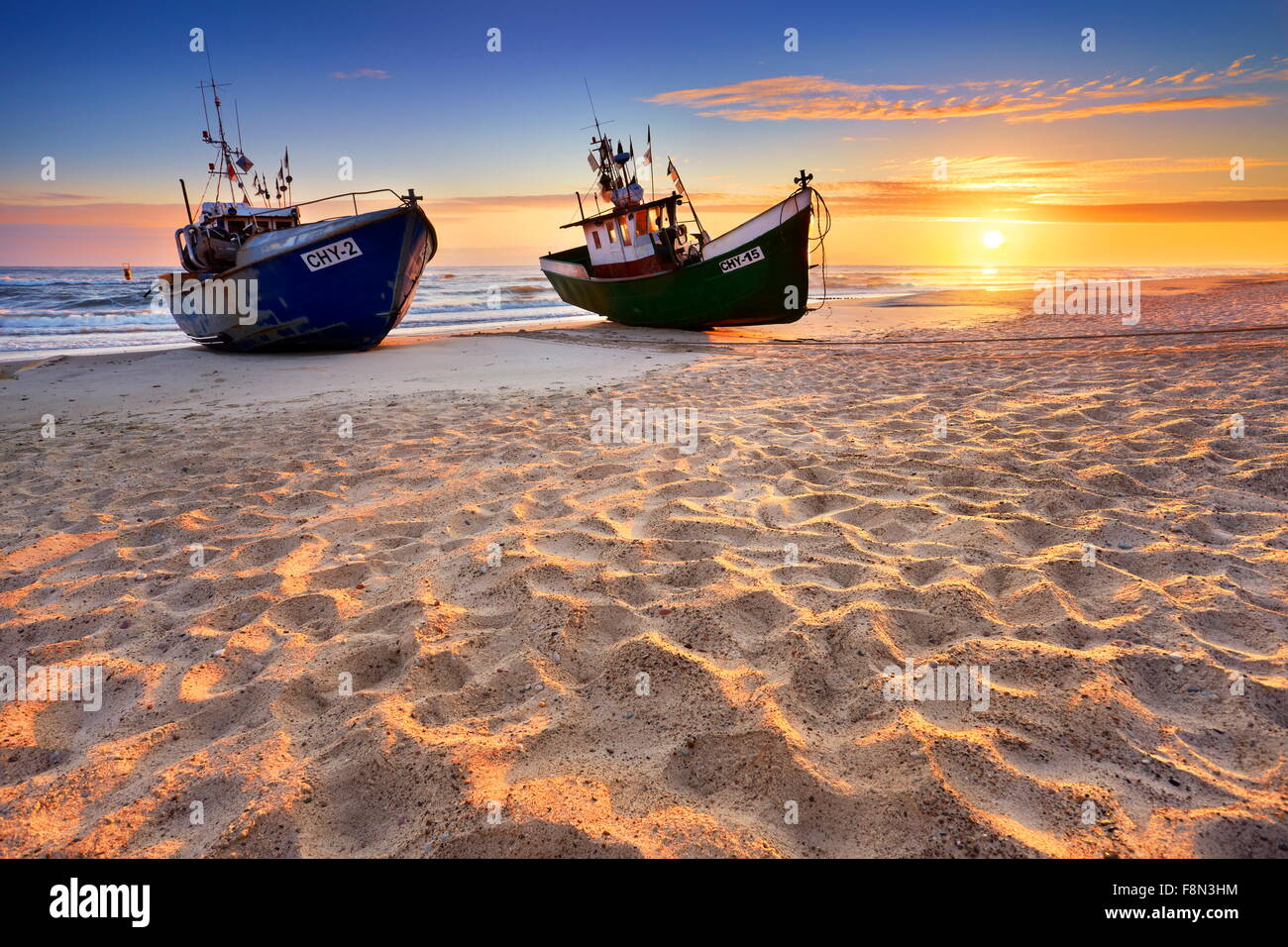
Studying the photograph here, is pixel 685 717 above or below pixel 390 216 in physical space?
below

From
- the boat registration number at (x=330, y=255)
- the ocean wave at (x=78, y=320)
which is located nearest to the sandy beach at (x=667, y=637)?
the boat registration number at (x=330, y=255)

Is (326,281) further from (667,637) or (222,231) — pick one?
(667,637)

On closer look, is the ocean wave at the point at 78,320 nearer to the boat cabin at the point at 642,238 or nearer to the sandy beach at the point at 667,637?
the boat cabin at the point at 642,238

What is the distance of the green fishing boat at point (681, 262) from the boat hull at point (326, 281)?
16.7 ft

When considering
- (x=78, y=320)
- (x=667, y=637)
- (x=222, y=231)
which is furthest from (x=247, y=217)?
(x=667, y=637)

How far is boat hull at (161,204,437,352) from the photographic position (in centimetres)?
1078

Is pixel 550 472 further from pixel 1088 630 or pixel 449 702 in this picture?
pixel 1088 630

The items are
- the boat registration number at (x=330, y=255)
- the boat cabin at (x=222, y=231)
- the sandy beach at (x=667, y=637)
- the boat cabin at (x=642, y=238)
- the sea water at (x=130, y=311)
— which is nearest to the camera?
the sandy beach at (x=667, y=637)

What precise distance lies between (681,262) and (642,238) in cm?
110

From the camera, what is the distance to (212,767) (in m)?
1.89

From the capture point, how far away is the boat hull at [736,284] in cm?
1306

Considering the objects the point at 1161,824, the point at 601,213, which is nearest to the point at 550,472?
the point at 1161,824

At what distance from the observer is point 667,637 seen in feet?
8.02
